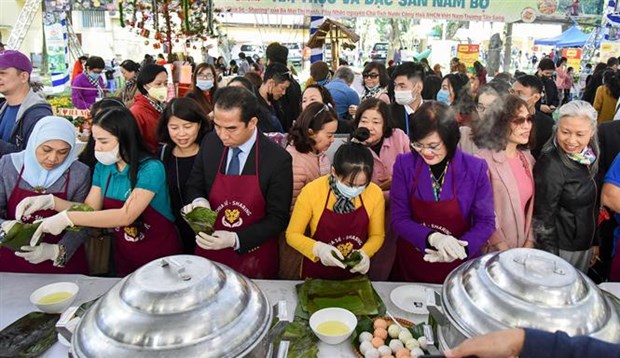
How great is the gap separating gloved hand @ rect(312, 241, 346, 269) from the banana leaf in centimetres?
100

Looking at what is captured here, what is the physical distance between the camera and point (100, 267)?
91.6 inches

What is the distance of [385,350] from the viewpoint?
4.71 feet

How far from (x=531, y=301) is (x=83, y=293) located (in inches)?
65.1

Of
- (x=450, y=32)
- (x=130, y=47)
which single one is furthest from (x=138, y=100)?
(x=450, y=32)

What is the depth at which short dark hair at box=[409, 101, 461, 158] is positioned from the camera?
1872mm

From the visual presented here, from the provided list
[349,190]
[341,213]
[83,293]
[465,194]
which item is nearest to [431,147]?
[465,194]

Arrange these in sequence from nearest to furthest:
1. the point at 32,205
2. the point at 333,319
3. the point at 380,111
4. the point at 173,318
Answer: the point at 173,318
the point at 333,319
the point at 32,205
the point at 380,111

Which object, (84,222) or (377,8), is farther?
(377,8)

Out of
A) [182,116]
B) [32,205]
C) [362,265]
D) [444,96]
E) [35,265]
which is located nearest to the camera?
[362,265]

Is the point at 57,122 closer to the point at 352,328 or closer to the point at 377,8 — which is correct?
the point at 352,328

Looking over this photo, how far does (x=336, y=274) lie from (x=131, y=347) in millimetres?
1233

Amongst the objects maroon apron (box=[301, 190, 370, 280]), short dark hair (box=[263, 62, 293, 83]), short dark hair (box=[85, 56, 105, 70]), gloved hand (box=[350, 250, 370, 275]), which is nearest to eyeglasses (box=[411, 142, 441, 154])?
maroon apron (box=[301, 190, 370, 280])

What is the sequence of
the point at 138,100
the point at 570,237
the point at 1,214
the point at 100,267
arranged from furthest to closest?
the point at 138,100
the point at 100,267
the point at 570,237
the point at 1,214

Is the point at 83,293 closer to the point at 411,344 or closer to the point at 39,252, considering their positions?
the point at 39,252
